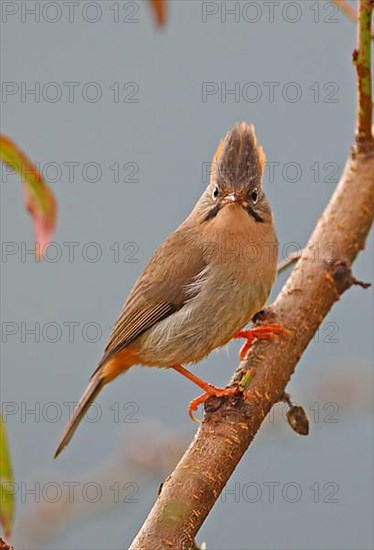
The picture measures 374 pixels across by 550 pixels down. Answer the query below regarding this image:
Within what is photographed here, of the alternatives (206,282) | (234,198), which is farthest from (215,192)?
(206,282)

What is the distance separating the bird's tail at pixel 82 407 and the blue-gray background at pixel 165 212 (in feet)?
0.41

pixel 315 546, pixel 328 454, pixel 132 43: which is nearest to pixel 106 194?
pixel 132 43

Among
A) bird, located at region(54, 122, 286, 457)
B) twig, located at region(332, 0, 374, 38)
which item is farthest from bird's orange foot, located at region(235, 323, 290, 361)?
twig, located at region(332, 0, 374, 38)

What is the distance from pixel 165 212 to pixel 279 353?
3019 millimetres

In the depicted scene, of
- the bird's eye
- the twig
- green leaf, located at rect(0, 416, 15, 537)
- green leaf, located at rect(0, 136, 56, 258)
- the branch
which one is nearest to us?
green leaf, located at rect(0, 416, 15, 537)

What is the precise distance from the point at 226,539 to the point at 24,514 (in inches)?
73.6

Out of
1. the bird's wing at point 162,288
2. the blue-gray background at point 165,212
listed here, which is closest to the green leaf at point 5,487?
the blue-gray background at point 165,212

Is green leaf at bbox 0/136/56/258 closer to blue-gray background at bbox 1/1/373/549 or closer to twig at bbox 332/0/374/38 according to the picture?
blue-gray background at bbox 1/1/373/549

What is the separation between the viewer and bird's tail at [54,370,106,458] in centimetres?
363

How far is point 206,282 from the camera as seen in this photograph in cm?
365

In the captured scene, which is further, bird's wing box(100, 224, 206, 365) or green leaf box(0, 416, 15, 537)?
bird's wing box(100, 224, 206, 365)

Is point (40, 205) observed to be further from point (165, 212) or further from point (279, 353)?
point (165, 212)

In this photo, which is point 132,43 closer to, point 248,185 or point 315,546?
point 248,185

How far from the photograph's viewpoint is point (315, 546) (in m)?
4.10
